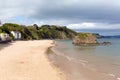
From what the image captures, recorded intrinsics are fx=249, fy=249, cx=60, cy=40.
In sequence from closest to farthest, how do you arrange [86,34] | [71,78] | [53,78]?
1. [53,78]
2. [71,78]
3. [86,34]

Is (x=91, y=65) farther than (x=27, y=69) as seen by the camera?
Yes

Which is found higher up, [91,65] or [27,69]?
[27,69]

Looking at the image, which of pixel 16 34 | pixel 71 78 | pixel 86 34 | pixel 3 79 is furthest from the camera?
pixel 16 34

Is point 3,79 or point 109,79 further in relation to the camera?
point 109,79

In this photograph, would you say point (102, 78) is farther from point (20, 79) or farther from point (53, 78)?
point (20, 79)

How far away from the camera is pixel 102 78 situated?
1822 cm

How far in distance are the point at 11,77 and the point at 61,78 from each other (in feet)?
11.1

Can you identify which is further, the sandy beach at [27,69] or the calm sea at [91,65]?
the calm sea at [91,65]

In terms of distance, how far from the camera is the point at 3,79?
15.5m

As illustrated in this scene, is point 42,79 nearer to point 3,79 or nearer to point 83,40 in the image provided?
point 3,79

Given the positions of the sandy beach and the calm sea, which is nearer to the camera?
the sandy beach

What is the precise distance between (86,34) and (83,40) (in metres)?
2.86

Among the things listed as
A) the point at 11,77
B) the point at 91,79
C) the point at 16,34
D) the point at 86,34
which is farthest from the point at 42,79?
the point at 16,34

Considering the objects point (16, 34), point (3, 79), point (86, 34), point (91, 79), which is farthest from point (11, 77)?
point (16, 34)
